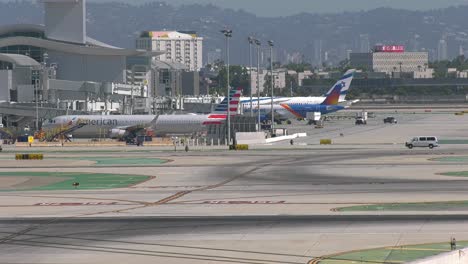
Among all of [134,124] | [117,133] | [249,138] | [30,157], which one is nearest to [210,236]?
[30,157]

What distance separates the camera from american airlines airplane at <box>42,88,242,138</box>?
14900 centimetres

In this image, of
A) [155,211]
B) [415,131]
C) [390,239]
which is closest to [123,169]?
[155,211]

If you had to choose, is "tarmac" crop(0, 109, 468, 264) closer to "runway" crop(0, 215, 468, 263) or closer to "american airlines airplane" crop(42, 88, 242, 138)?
"runway" crop(0, 215, 468, 263)

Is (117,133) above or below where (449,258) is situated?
above

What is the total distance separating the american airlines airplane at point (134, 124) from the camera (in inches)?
5866

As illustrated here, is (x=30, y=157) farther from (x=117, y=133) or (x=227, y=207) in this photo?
(x=227, y=207)

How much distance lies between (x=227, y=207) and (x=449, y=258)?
87.4 ft

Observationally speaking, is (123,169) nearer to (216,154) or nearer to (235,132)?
(216,154)

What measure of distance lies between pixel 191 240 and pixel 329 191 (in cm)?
2219

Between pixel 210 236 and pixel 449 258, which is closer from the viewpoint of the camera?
pixel 449 258

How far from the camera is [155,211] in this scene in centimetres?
5888

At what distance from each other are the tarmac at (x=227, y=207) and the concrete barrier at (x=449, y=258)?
746 cm

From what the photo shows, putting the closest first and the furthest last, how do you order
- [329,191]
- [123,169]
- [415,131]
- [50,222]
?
[50,222], [329,191], [123,169], [415,131]

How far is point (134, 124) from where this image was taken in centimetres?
15050
